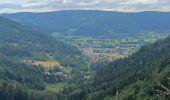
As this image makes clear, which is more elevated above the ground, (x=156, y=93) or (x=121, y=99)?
(x=156, y=93)

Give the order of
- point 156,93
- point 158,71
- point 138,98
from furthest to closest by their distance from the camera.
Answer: point 158,71
point 138,98
point 156,93

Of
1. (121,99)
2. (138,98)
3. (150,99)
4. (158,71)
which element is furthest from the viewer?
(158,71)

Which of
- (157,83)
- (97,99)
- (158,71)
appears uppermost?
(157,83)

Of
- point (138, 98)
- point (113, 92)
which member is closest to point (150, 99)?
point (138, 98)

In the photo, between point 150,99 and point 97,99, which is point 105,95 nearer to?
point 97,99

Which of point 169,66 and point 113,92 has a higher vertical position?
point 169,66

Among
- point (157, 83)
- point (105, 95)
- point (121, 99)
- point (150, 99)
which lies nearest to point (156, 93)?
point (157, 83)

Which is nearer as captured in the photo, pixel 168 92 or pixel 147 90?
pixel 168 92

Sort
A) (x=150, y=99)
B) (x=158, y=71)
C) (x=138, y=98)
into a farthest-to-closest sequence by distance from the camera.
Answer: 1. (x=158, y=71)
2. (x=138, y=98)
3. (x=150, y=99)

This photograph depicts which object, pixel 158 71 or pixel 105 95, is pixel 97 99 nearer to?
pixel 105 95

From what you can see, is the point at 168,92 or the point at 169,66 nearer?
the point at 168,92
